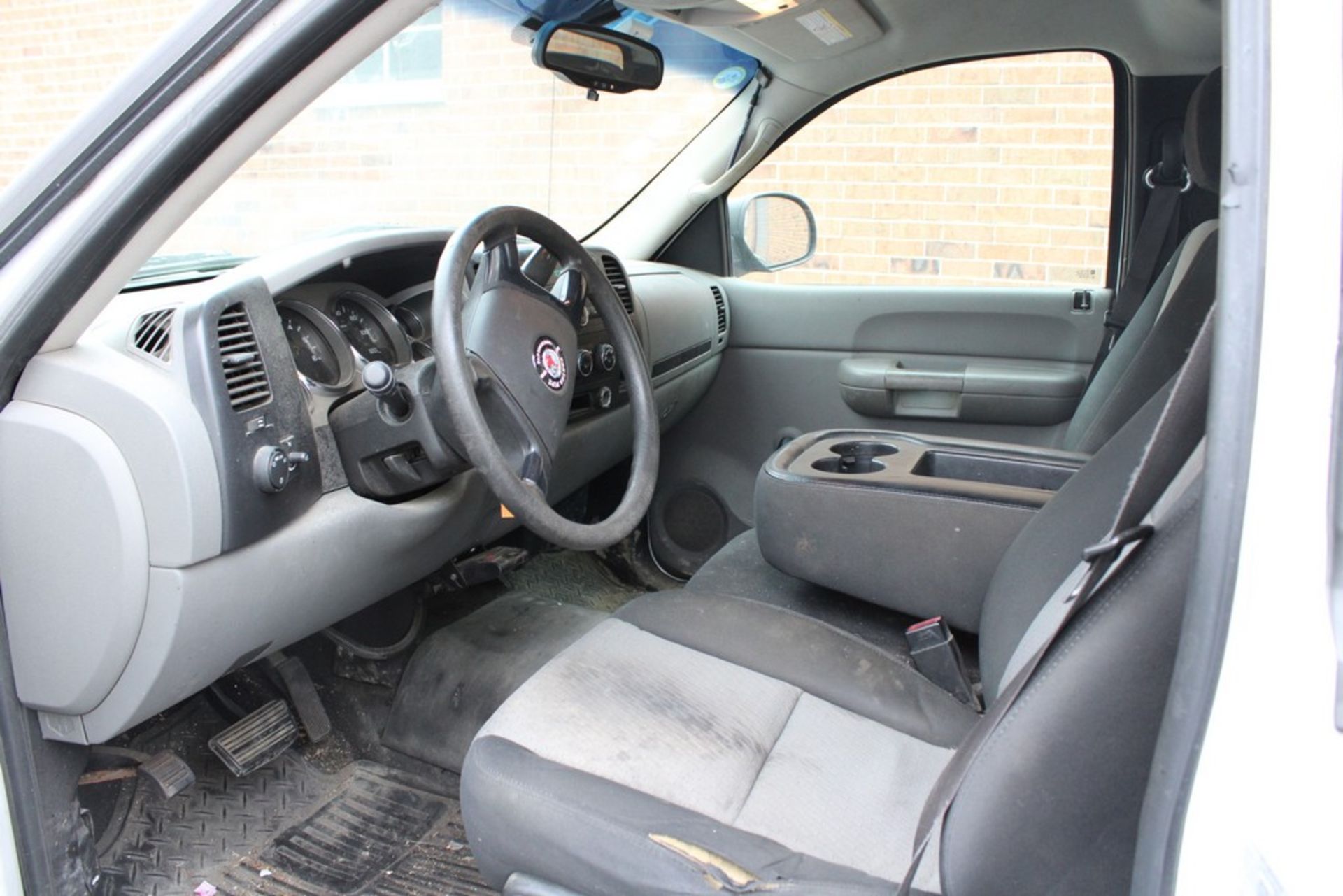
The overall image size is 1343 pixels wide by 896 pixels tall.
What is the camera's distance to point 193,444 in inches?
51.3

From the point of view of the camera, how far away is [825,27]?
2312 mm

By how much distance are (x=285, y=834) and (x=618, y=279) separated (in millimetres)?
1232

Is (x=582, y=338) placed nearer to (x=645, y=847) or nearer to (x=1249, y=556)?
(x=645, y=847)

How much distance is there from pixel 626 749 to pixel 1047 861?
508 millimetres

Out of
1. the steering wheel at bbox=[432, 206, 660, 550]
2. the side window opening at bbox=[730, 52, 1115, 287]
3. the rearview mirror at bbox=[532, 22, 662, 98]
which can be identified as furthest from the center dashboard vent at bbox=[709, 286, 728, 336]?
the steering wheel at bbox=[432, 206, 660, 550]

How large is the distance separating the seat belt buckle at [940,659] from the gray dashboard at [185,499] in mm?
784

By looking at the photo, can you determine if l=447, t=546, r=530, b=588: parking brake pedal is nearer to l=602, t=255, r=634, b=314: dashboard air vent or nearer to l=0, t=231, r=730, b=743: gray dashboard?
l=0, t=231, r=730, b=743: gray dashboard

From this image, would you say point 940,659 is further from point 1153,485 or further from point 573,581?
point 573,581

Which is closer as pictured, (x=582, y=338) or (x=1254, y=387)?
(x=1254, y=387)

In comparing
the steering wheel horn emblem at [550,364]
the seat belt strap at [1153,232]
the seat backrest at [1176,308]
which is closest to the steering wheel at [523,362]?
the steering wheel horn emblem at [550,364]

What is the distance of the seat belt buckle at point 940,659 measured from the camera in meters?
1.58

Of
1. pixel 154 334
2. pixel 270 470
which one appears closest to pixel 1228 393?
pixel 270 470

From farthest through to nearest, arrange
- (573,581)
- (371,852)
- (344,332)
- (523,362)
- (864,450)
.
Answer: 1. (573,581)
2. (864,450)
3. (371,852)
4. (344,332)
5. (523,362)

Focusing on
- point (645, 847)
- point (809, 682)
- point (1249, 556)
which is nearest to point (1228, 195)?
point (1249, 556)
